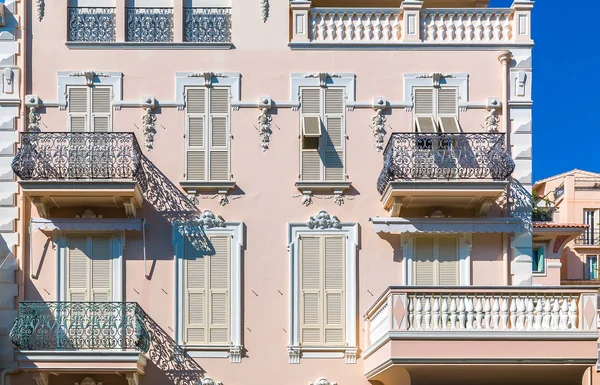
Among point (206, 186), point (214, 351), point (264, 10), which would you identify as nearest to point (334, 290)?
point (214, 351)

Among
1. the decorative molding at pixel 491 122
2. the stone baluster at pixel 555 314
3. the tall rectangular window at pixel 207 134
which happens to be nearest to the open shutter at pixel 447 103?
the decorative molding at pixel 491 122

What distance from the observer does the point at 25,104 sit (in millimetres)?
21078

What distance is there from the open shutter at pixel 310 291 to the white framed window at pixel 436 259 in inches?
70.8

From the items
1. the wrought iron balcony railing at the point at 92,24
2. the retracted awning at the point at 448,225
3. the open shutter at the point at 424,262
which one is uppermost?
the wrought iron balcony railing at the point at 92,24

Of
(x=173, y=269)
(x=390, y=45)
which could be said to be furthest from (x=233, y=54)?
(x=173, y=269)

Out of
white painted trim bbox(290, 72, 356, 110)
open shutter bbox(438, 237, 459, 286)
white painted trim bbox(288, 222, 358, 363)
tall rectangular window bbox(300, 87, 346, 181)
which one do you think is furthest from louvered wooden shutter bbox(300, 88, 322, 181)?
open shutter bbox(438, 237, 459, 286)

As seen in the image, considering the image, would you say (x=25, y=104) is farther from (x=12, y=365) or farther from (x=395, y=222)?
(x=395, y=222)

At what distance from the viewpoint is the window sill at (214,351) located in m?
20.5

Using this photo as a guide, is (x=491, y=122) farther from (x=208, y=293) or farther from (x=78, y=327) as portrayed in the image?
(x=78, y=327)

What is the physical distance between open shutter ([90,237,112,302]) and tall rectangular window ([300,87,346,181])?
14.4 feet

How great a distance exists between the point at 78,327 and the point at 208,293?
108 inches

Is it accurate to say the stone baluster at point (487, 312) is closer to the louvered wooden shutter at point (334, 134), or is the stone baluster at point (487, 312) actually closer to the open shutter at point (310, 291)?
the open shutter at point (310, 291)

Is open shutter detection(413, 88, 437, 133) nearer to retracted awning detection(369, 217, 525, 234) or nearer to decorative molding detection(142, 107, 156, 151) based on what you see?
retracted awning detection(369, 217, 525, 234)

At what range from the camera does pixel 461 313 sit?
58.5 ft
